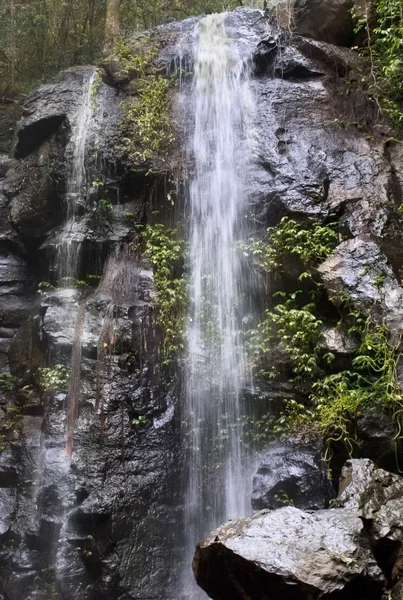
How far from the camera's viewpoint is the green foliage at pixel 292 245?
678 cm

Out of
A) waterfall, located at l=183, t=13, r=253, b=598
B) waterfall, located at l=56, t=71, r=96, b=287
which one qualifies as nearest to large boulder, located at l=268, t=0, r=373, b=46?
waterfall, located at l=183, t=13, r=253, b=598

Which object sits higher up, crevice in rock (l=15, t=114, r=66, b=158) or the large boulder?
the large boulder

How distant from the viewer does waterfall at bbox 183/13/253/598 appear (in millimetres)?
5949

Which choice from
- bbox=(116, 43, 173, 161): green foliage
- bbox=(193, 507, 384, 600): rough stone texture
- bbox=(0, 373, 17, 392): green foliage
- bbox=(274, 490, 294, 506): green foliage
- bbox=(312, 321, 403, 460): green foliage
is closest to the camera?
bbox=(193, 507, 384, 600): rough stone texture

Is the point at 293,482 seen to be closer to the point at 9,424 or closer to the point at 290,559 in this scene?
the point at 290,559

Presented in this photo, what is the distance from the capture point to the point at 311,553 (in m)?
3.77

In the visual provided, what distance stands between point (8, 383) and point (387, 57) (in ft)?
24.2

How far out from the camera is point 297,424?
5.94 meters

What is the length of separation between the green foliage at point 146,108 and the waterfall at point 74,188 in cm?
64

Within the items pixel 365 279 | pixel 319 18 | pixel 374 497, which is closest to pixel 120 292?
pixel 365 279

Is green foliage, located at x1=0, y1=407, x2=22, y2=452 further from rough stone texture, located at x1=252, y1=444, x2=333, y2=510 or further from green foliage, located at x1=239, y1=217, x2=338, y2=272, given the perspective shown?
green foliage, located at x1=239, y1=217, x2=338, y2=272

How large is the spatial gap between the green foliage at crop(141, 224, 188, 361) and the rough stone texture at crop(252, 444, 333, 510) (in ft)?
6.51

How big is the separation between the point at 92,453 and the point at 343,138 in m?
5.53

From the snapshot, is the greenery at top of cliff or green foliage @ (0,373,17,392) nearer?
green foliage @ (0,373,17,392)
